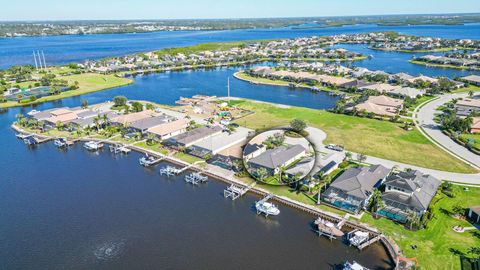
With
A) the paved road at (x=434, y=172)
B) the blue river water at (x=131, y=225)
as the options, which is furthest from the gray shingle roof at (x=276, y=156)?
the blue river water at (x=131, y=225)

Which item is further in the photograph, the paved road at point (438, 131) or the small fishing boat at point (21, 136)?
the small fishing boat at point (21, 136)

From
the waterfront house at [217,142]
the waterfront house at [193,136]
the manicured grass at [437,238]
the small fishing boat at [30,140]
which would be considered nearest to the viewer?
the manicured grass at [437,238]

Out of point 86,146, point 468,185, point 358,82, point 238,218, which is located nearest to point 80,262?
point 238,218

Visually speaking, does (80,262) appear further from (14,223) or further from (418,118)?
(418,118)

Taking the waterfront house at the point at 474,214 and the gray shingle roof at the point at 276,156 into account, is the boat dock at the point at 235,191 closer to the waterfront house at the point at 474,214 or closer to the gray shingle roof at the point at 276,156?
the gray shingle roof at the point at 276,156

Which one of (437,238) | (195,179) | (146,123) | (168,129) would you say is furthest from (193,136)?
(437,238)

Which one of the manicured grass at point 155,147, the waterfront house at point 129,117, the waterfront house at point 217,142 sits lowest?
the manicured grass at point 155,147

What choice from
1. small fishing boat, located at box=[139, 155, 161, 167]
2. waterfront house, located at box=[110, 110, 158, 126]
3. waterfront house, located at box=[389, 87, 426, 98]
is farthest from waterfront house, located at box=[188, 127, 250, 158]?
waterfront house, located at box=[389, 87, 426, 98]
